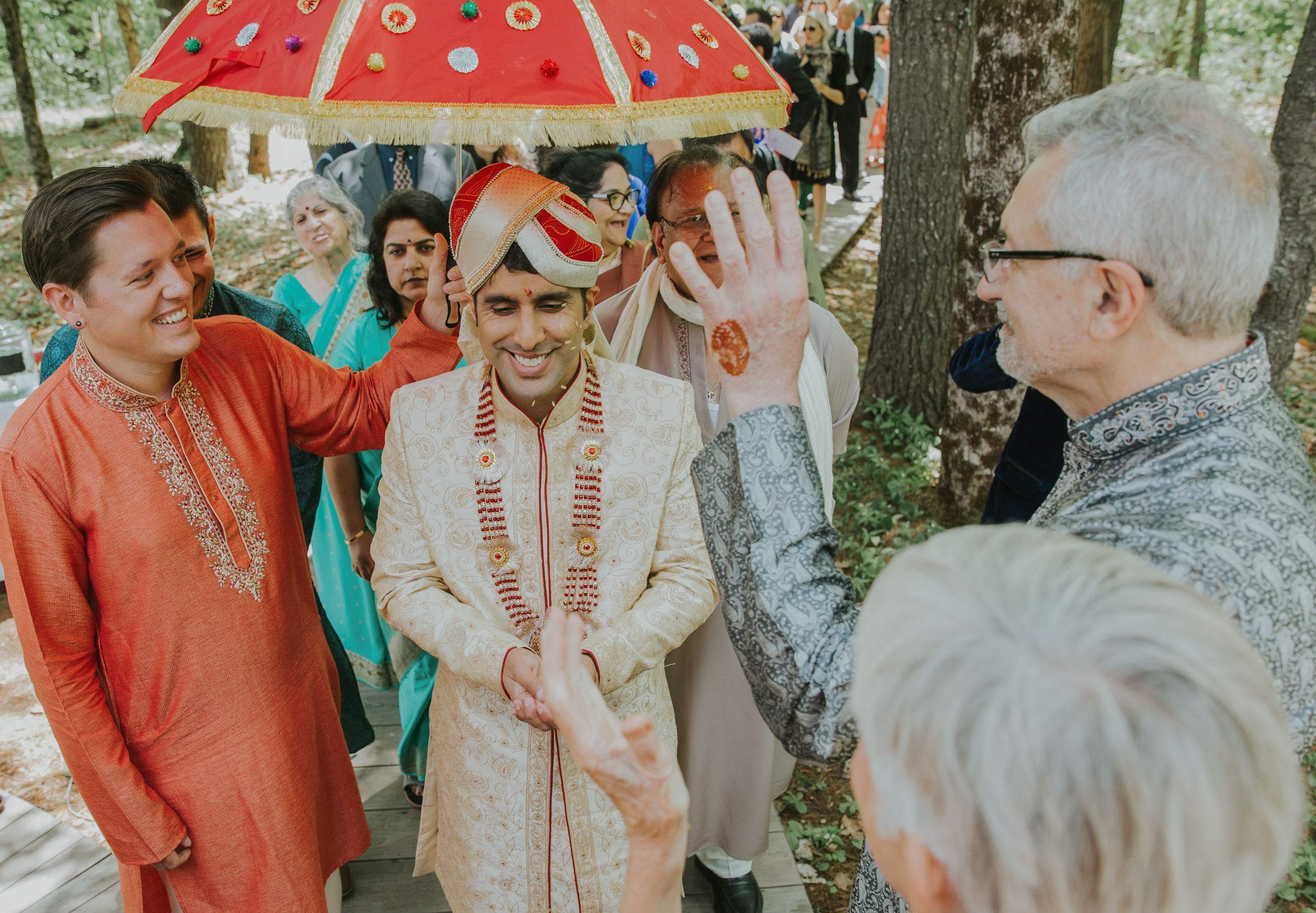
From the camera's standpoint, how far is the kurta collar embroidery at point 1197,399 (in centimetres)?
124

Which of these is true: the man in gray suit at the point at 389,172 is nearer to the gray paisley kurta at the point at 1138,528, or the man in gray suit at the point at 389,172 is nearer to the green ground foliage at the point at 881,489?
the green ground foliage at the point at 881,489

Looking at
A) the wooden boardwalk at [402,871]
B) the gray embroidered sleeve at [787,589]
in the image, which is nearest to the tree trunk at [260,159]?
the wooden boardwalk at [402,871]

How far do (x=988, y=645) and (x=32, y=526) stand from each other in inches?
72.3

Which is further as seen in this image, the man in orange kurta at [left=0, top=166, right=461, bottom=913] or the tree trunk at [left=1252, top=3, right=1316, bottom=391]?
the tree trunk at [left=1252, top=3, right=1316, bottom=391]

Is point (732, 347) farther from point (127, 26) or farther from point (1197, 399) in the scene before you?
point (127, 26)

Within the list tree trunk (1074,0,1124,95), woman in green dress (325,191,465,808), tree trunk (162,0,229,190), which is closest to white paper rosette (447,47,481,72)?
woman in green dress (325,191,465,808)

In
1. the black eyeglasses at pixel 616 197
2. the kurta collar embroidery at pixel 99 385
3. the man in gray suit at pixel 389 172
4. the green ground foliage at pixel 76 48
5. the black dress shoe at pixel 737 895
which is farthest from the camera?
the green ground foliage at pixel 76 48

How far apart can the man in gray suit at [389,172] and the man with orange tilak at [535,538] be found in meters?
3.52

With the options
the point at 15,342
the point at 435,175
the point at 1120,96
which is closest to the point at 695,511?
the point at 1120,96

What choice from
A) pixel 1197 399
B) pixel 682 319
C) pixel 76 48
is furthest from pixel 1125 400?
pixel 76 48

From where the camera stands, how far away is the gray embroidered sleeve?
3.82 ft

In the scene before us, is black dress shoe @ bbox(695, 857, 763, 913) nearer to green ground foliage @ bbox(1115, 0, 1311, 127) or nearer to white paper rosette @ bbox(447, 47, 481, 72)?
white paper rosette @ bbox(447, 47, 481, 72)

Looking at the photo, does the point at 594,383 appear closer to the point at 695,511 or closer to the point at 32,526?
the point at 695,511

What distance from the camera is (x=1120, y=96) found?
4.31 feet
